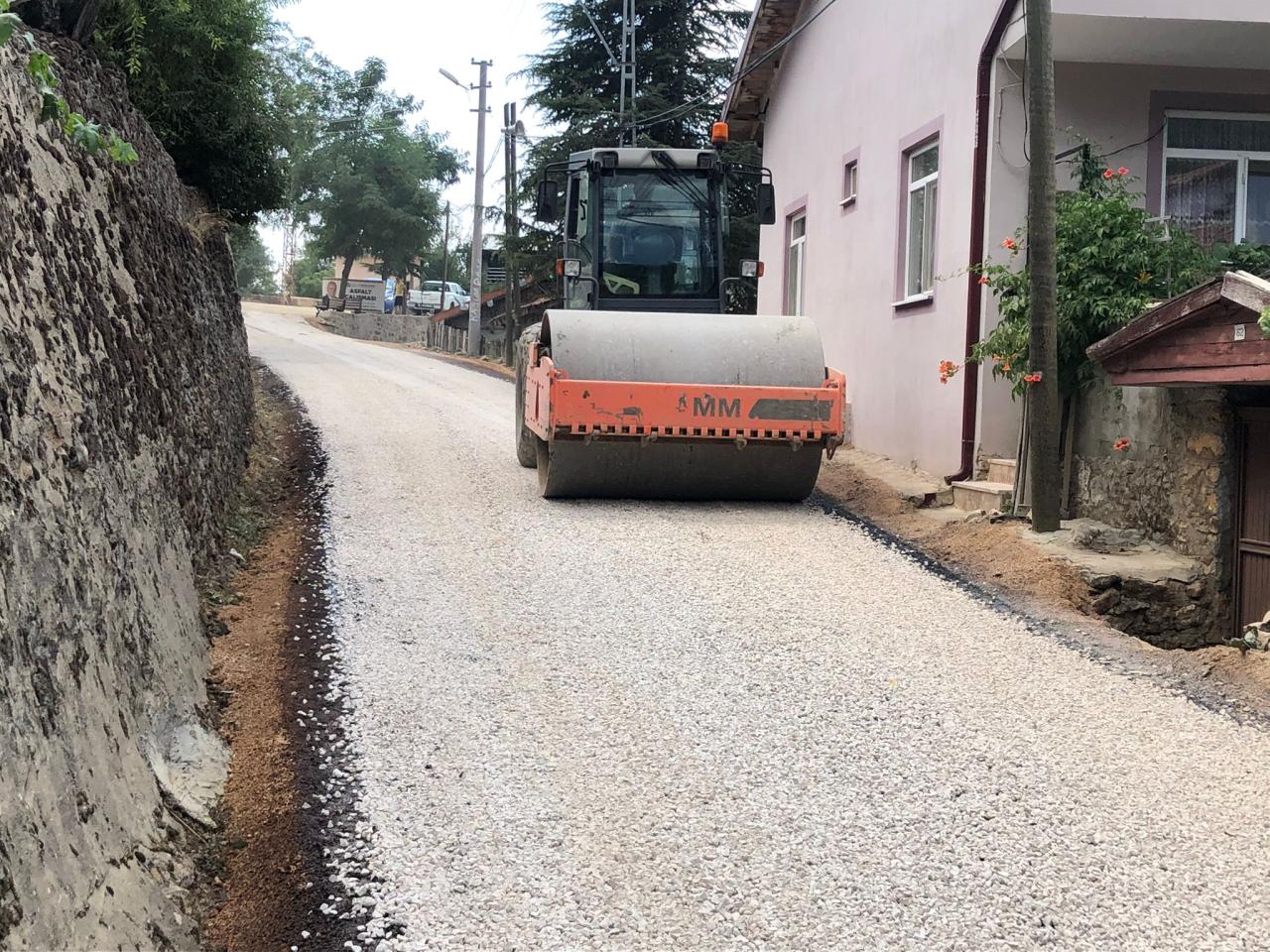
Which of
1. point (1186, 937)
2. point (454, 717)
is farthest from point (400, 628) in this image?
point (1186, 937)

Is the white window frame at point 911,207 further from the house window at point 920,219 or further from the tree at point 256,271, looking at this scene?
the tree at point 256,271

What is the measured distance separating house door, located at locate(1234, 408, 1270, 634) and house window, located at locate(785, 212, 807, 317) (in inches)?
353

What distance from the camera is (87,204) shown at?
6.28 m

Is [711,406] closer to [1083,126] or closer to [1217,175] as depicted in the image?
[1083,126]

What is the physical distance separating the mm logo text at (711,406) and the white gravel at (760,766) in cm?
158

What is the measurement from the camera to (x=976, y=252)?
36.1 ft

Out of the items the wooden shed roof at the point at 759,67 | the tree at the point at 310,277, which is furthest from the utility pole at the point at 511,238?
the tree at the point at 310,277

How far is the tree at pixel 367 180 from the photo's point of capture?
2063 inches

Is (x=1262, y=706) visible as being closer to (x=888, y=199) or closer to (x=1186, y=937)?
(x=1186, y=937)

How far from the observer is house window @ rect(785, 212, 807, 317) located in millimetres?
17266

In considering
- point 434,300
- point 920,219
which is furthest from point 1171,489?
point 434,300

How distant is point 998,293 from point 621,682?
633 centimetres

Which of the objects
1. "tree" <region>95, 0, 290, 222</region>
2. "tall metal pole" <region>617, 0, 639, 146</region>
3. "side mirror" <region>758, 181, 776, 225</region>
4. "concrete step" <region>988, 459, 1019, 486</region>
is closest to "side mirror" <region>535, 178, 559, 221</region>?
"side mirror" <region>758, 181, 776, 225</region>

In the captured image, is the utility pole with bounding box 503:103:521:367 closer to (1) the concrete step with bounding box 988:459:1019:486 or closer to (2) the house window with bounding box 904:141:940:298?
(2) the house window with bounding box 904:141:940:298
